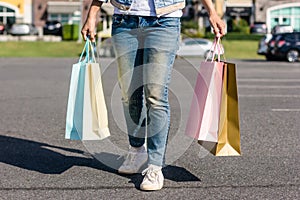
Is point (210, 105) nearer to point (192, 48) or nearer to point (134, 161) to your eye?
point (134, 161)

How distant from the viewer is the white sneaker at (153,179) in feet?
16.6

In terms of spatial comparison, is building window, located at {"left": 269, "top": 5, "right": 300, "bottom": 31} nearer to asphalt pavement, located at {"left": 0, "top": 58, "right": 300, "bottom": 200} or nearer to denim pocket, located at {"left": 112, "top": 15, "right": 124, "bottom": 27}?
asphalt pavement, located at {"left": 0, "top": 58, "right": 300, "bottom": 200}

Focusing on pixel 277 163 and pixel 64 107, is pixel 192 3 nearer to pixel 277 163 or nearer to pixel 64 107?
pixel 64 107

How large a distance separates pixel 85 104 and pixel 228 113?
1.10 metres

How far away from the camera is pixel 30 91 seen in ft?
44.5

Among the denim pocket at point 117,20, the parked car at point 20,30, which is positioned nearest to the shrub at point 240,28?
the parked car at point 20,30

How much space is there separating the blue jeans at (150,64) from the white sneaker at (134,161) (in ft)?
0.88

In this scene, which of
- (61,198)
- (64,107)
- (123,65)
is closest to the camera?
(61,198)

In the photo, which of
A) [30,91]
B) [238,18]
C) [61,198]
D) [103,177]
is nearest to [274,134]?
[103,177]

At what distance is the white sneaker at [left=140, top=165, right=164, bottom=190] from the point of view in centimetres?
507

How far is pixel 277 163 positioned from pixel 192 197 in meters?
1.46

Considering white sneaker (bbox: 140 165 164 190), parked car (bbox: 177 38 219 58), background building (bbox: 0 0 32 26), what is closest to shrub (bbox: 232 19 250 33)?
background building (bbox: 0 0 32 26)

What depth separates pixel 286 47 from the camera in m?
29.0

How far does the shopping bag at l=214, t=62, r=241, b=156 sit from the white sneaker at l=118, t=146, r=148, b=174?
64 cm
